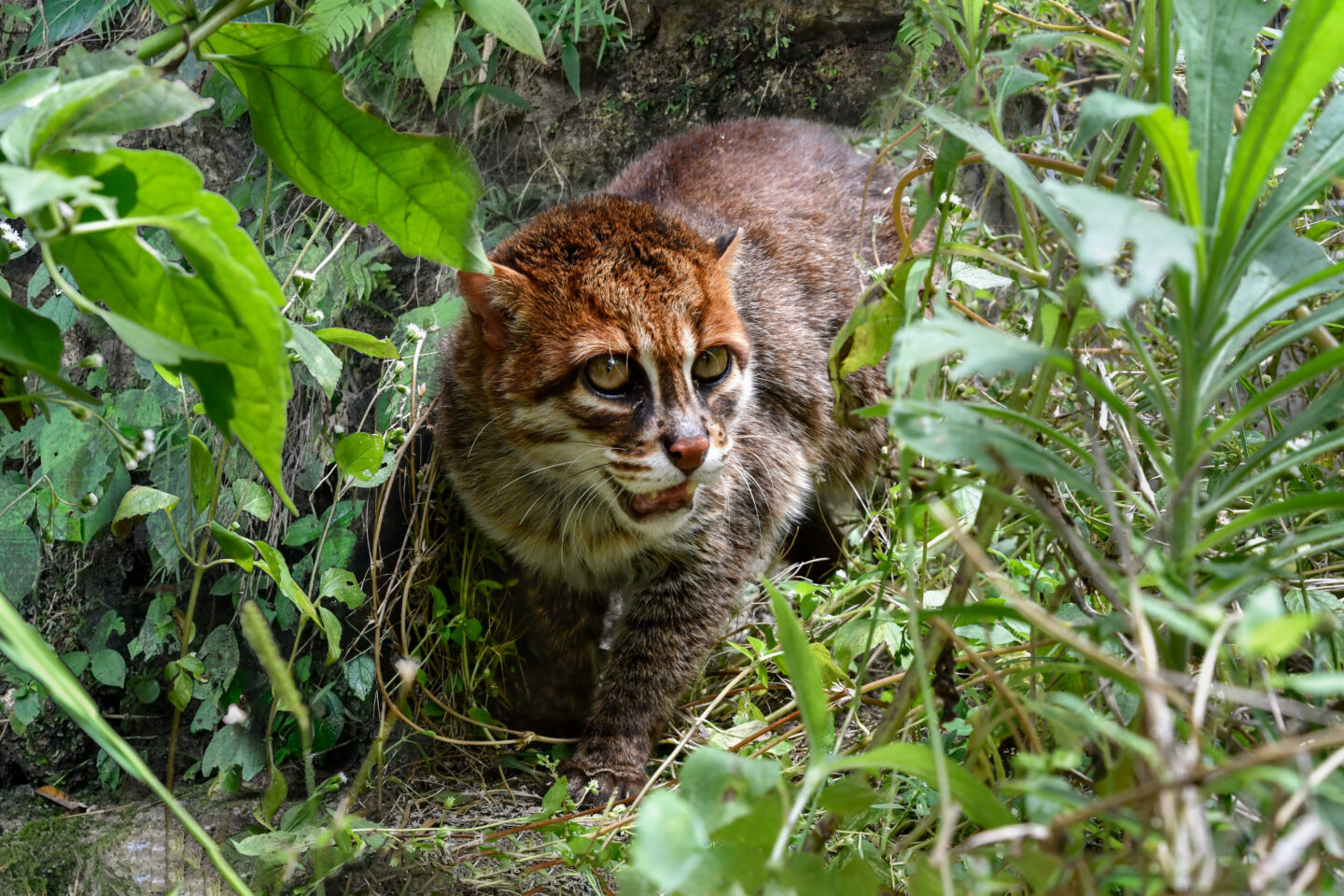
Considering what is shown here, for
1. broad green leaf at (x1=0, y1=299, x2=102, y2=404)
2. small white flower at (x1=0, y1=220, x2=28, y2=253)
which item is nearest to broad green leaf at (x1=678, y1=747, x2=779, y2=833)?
broad green leaf at (x1=0, y1=299, x2=102, y2=404)

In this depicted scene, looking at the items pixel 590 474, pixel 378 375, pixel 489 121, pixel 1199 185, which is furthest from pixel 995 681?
pixel 489 121

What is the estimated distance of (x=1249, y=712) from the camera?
157cm

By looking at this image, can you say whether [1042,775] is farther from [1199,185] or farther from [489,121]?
[489,121]

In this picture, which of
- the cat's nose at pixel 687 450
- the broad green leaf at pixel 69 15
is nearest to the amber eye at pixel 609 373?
the cat's nose at pixel 687 450

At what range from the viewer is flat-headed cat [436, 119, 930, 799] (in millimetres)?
2854

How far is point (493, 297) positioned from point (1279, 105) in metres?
2.08

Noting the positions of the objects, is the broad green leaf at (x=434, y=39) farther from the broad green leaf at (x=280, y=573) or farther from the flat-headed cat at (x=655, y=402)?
the broad green leaf at (x=280, y=573)

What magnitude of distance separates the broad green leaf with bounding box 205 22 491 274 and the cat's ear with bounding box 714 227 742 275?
1413mm

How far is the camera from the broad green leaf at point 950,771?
4.07 feet

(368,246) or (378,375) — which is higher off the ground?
(368,246)

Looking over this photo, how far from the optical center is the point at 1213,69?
4.50 ft

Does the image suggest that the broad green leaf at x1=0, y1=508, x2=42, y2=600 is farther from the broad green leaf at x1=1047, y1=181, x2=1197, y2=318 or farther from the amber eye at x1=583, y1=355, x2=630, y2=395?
the broad green leaf at x1=1047, y1=181, x2=1197, y2=318

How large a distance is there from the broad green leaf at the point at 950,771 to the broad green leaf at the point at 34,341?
1211 mm

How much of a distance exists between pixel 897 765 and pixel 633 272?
192 cm
